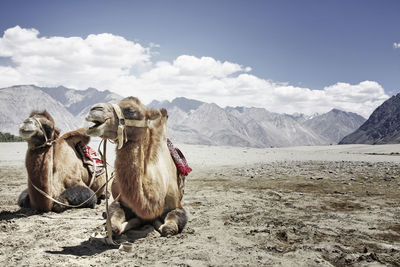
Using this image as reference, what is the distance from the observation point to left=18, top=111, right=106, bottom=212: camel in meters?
5.91

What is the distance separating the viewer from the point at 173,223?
460cm

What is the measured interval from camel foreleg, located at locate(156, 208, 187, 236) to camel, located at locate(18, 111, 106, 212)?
1832 mm

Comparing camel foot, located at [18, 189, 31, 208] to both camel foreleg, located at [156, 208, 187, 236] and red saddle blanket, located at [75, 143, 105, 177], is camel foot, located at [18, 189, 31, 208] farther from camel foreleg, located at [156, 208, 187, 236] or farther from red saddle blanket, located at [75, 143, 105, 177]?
camel foreleg, located at [156, 208, 187, 236]

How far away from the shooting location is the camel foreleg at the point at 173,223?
4.54 metres

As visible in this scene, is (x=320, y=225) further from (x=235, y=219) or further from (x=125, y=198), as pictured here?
(x=125, y=198)

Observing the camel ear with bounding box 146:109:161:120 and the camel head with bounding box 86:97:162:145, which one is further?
the camel ear with bounding box 146:109:161:120

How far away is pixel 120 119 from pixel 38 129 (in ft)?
9.43

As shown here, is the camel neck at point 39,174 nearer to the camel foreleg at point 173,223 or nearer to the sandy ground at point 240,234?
the sandy ground at point 240,234

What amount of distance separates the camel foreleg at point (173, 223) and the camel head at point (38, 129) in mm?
2930

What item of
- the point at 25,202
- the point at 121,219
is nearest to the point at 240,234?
the point at 121,219

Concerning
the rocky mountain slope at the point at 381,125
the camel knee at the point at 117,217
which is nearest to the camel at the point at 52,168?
the camel knee at the point at 117,217

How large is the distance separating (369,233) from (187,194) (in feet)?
15.5

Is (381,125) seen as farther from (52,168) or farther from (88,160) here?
(52,168)

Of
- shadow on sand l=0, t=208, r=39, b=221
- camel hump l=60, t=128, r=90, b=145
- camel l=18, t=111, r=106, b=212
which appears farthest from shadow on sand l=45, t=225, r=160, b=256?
camel hump l=60, t=128, r=90, b=145
